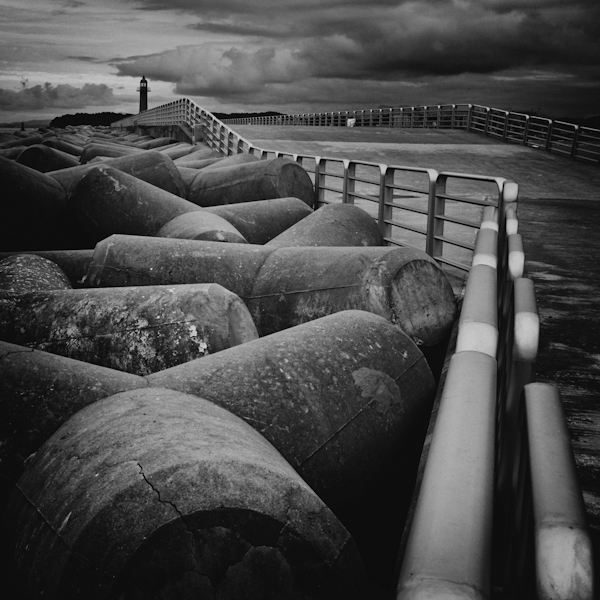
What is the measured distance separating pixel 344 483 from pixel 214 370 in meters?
0.75

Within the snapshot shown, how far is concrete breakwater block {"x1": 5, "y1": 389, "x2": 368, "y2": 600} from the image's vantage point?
1698 mm

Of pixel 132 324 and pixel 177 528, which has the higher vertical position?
pixel 177 528

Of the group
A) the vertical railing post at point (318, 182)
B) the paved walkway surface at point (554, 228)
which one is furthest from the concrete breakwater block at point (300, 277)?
the vertical railing post at point (318, 182)

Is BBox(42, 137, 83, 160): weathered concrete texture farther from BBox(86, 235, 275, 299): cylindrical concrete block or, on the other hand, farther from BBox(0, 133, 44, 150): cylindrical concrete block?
BBox(86, 235, 275, 299): cylindrical concrete block

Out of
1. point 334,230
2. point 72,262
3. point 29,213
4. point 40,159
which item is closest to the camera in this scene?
point 72,262

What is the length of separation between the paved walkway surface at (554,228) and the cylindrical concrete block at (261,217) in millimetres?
3014

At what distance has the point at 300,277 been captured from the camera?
5168mm

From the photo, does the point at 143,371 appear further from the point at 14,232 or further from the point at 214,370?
the point at 14,232

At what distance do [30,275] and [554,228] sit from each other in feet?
28.2

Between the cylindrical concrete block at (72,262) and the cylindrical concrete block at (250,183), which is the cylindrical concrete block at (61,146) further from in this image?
the cylindrical concrete block at (72,262)

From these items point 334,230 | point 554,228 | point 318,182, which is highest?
point 318,182

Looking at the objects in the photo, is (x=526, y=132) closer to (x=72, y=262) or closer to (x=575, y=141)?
(x=575, y=141)

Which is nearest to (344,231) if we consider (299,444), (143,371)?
(143,371)

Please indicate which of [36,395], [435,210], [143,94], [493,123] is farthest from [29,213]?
[143,94]
